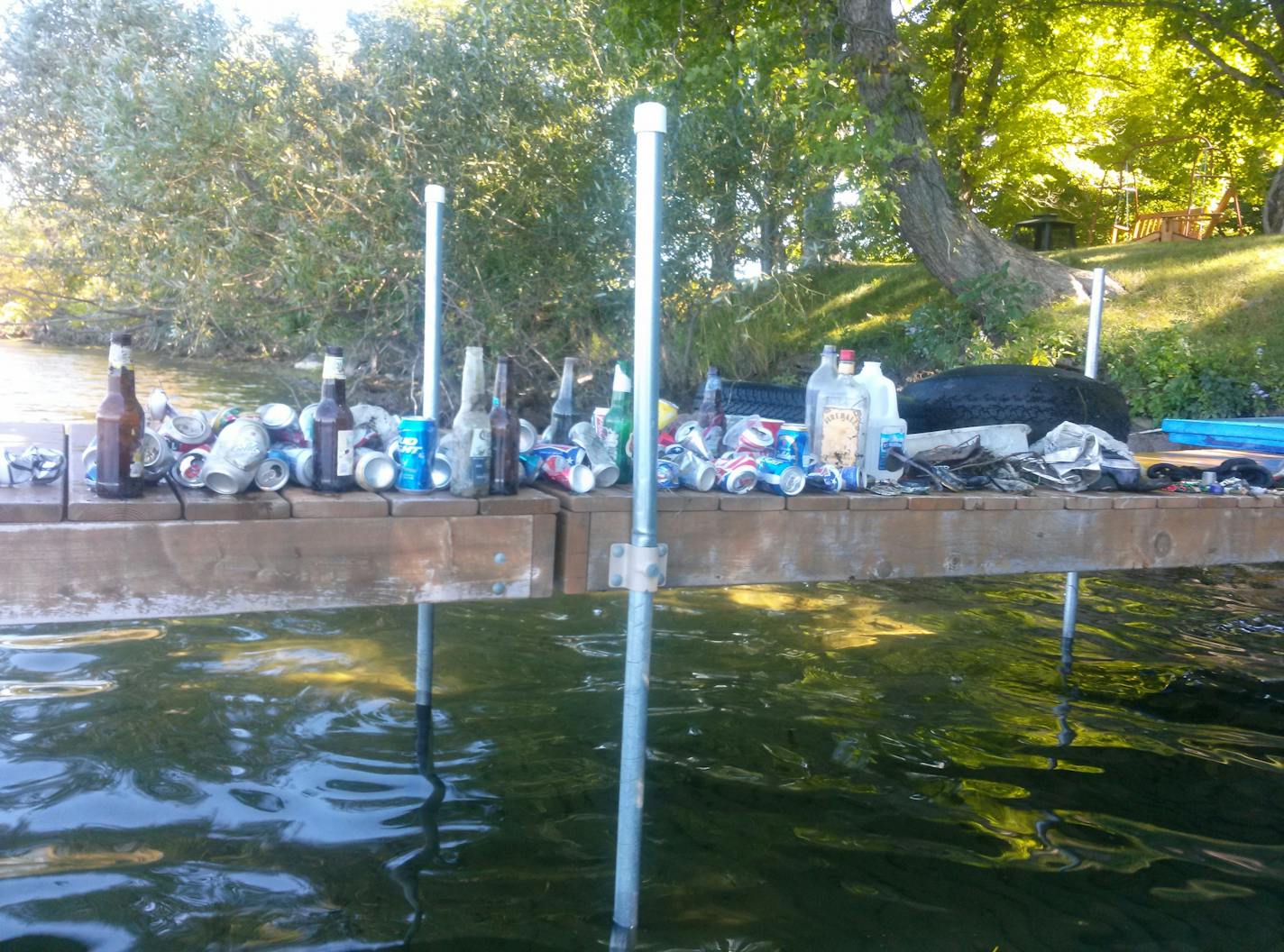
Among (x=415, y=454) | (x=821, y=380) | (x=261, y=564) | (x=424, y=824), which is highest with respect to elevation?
(x=821, y=380)

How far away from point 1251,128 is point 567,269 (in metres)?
13.1

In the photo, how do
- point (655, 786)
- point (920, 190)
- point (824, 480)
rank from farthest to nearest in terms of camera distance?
1. point (920, 190)
2. point (655, 786)
3. point (824, 480)

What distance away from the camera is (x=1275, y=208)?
16.3 m

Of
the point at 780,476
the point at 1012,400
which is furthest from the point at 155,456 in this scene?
the point at 1012,400

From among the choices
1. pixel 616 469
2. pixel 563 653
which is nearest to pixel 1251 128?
pixel 563 653

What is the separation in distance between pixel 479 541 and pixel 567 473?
335 millimetres

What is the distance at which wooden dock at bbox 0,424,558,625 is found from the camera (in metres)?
2.03

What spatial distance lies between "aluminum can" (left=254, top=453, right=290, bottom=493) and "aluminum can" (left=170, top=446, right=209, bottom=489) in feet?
0.37

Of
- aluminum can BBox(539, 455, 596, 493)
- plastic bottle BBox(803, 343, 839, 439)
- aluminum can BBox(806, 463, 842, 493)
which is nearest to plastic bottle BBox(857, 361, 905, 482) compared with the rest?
plastic bottle BBox(803, 343, 839, 439)

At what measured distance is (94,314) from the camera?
49.5ft

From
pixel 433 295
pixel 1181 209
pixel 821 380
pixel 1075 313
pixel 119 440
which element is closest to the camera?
pixel 119 440

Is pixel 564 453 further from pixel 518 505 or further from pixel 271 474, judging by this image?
pixel 271 474

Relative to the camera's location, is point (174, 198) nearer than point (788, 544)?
No

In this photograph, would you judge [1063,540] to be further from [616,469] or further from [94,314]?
[94,314]
